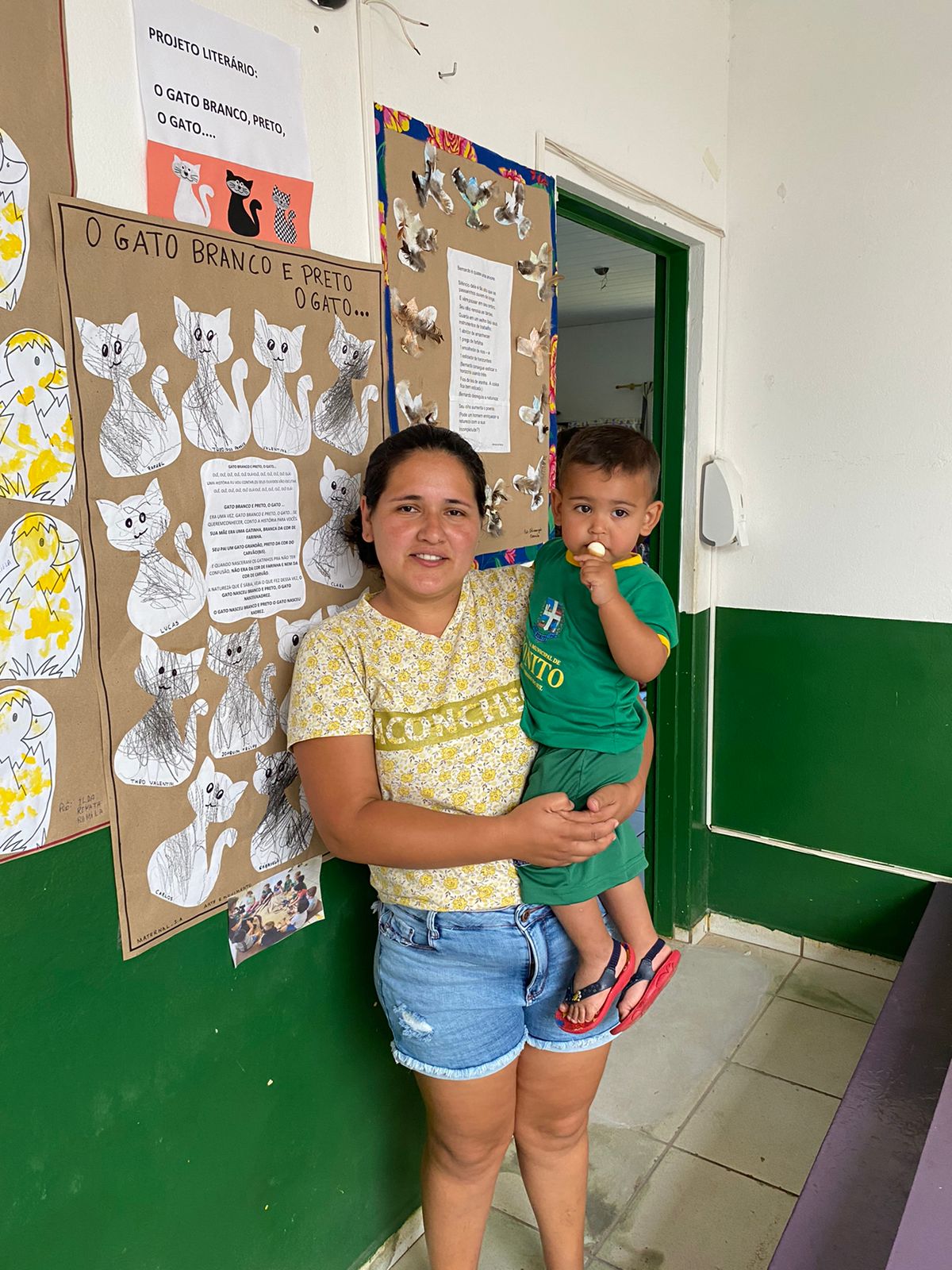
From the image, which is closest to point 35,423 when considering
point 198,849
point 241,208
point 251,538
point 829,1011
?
point 251,538

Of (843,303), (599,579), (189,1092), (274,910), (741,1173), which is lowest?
(741,1173)

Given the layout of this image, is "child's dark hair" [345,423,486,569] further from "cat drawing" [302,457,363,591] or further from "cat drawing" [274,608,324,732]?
"cat drawing" [274,608,324,732]

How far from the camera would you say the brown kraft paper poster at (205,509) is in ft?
3.81

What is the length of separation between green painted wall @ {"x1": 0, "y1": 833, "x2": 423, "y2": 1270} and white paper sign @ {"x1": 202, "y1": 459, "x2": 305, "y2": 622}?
0.40 meters

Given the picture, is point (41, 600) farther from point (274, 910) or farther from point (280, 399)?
point (274, 910)

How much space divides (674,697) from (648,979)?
58.8 inches

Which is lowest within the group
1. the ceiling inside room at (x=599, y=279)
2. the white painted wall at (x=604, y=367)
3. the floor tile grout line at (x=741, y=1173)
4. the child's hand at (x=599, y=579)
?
the floor tile grout line at (x=741, y=1173)

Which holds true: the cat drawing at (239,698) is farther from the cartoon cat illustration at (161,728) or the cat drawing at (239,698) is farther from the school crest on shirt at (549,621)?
the school crest on shirt at (549,621)

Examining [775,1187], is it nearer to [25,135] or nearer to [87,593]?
[87,593]

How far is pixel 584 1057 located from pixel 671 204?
219cm

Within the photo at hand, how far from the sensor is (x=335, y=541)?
60.0 inches

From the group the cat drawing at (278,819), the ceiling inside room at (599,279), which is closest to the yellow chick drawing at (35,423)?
the cat drawing at (278,819)

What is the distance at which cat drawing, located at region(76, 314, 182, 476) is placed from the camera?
3.73 ft

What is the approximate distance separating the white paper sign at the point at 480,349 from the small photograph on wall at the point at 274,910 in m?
0.89
